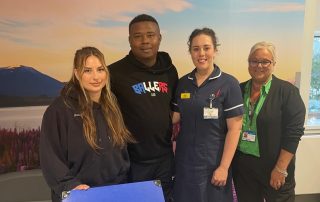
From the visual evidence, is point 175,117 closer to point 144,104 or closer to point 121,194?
point 144,104

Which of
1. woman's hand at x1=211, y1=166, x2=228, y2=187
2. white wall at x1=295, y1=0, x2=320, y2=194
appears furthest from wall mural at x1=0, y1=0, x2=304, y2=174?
woman's hand at x1=211, y1=166, x2=228, y2=187

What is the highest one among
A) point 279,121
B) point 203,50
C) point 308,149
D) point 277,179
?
point 203,50

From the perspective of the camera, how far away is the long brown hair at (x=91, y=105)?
1.50 metres

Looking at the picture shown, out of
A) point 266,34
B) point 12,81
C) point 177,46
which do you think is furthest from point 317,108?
point 12,81

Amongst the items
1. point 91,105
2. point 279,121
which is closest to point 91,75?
point 91,105

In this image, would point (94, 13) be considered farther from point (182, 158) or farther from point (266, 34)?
point (266, 34)

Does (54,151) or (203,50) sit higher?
(203,50)

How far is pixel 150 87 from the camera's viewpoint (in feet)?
5.92

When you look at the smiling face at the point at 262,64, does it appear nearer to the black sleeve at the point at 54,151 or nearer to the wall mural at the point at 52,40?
the wall mural at the point at 52,40

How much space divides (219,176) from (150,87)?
67 centimetres

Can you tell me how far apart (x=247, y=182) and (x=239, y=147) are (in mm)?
230

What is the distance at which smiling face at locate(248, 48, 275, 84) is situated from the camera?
182 centimetres

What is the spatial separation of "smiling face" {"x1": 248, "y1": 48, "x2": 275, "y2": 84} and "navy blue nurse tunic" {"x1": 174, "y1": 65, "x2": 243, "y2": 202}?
0.60 ft

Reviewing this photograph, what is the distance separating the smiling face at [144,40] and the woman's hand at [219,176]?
79 centimetres
